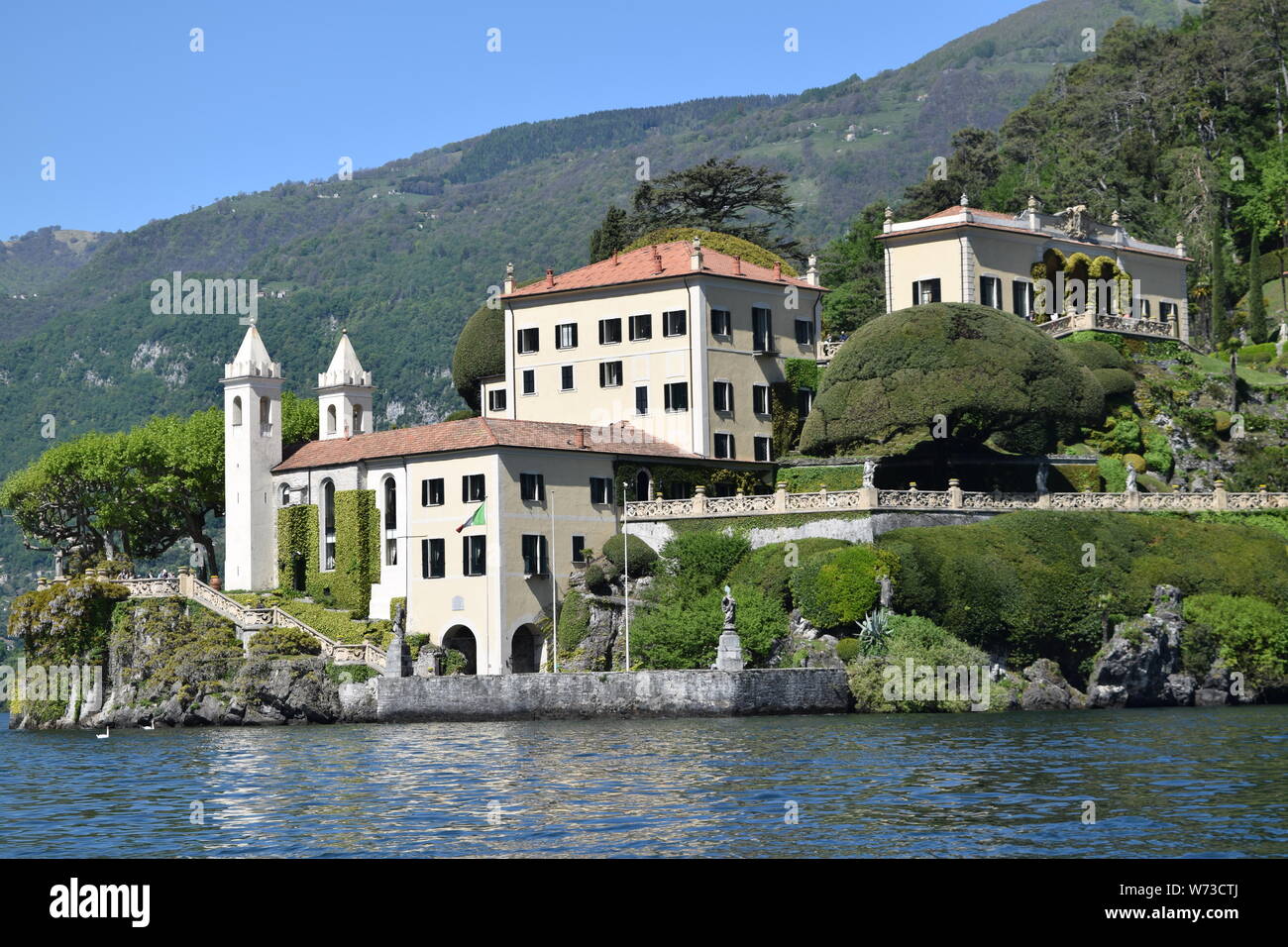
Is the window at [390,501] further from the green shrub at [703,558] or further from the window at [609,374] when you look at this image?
the green shrub at [703,558]

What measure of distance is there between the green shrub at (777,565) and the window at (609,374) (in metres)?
14.3

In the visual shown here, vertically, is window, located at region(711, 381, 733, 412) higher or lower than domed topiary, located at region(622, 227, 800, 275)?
lower

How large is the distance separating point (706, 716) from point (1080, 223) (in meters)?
39.4

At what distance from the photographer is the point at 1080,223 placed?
80875 mm

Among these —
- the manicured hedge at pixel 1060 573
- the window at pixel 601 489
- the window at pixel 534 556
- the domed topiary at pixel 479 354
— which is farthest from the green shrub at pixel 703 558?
the domed topiary at pixel 479 354

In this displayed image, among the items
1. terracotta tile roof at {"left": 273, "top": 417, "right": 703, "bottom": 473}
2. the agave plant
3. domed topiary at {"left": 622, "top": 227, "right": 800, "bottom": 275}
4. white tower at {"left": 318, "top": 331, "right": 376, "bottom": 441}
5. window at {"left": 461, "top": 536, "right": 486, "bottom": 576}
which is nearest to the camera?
the agave plant

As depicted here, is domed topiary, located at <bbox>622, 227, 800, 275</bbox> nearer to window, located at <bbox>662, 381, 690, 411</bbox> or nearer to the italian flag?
window, located at <bbox>662, 381, 690, 411</bbox>

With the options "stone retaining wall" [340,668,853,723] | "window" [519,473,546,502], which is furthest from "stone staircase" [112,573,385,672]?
"window" [519,473,546,502]

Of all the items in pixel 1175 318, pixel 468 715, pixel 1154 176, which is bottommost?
pixel 468 715

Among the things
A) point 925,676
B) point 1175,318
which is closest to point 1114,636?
point 925,676

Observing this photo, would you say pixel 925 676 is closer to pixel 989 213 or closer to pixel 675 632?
pixel 675 632

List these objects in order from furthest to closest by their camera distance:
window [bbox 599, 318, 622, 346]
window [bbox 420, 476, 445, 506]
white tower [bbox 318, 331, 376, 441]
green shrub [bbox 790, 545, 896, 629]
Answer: white tower [bbox 318, 331, 376, 441] → window [bbox 599, 318, 622, 346] → window [bbox 420, 476, 445, 506] → green shrub [bbox 790, 545, 896, 629]

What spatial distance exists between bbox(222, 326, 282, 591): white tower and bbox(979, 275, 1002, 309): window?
3144cm

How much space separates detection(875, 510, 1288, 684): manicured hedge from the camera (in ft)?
186
